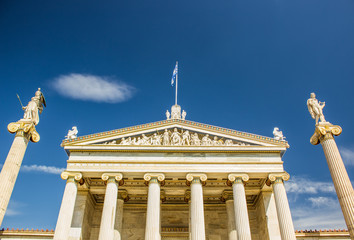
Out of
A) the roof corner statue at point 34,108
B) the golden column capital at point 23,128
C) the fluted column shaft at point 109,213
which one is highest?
the roof corner statue at point 34,108

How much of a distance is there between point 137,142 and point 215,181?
7747 mm

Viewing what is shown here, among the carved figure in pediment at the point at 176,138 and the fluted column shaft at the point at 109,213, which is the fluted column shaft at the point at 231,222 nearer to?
the carved figure in pediment at the point at 176,138

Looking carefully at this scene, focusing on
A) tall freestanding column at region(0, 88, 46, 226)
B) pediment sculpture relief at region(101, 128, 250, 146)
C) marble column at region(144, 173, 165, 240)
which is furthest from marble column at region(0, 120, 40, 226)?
marble column at region(144, 173, 165, 240)

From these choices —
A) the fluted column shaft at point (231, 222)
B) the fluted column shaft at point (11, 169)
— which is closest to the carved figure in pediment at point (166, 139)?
the fluted column shaft at point (231, 222)

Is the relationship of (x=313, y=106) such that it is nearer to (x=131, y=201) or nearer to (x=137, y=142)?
(x=137, y=142)

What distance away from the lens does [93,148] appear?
2616 cm

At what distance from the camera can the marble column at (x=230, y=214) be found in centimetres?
2538

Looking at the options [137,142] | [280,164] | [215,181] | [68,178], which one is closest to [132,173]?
[137,142]

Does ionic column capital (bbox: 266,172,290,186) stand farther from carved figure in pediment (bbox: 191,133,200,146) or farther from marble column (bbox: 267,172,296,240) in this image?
carved figure in pediment (bbox: 191,133,200,146)

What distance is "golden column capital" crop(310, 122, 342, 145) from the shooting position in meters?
22.4

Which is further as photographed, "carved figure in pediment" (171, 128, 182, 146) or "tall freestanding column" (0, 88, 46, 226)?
"carved figure in pediment" (171, 128, 182, 146)

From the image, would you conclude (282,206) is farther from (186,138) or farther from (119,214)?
(119,214)

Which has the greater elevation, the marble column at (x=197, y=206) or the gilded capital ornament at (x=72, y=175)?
the gilded capital ornament at (x=72, y=175)

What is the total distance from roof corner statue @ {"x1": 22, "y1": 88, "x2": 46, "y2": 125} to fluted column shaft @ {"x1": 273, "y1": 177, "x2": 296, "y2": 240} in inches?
751
